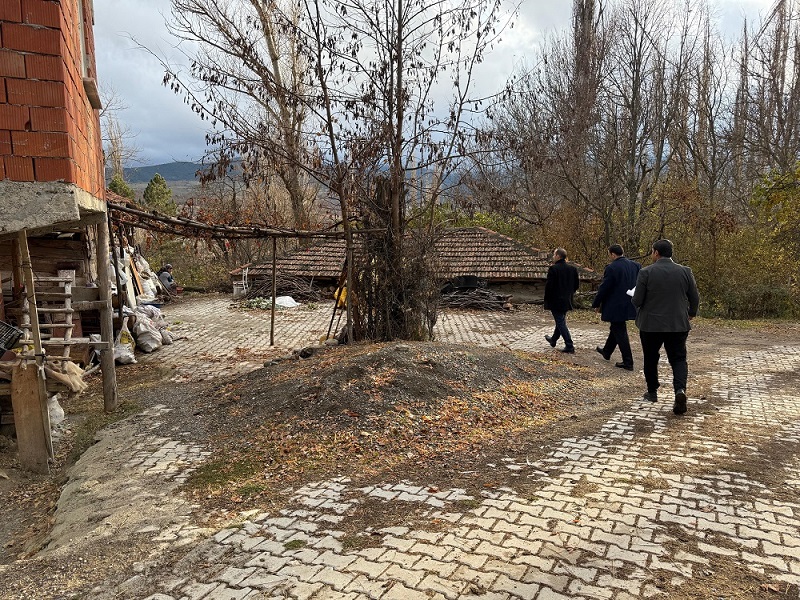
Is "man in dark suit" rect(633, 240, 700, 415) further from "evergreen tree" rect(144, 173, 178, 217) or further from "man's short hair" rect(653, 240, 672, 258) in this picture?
"evergreen tree" rect(144, 173, 178, 217)

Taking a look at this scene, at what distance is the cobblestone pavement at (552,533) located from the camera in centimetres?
294

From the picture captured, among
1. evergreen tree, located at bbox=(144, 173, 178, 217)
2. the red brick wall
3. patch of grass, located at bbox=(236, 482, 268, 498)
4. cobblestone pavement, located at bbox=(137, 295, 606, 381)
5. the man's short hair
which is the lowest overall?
cobblestone pavement, located at bbox=(137, 295, 606, 381)

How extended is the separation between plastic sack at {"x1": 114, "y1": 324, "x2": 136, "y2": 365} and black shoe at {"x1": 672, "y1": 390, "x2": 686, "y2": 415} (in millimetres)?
9551

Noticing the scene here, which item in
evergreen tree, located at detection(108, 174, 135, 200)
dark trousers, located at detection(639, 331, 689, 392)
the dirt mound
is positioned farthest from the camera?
evergreen tree, located at detection(108, 174, 135, 200)

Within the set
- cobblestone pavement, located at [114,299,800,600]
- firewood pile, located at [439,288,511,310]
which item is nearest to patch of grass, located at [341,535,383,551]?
cobblestone pavement, located at [114,299,800,600]

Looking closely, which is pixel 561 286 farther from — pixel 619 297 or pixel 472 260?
pixel 472 260

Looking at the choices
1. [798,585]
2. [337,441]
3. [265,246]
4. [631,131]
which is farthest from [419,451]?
[265,246]

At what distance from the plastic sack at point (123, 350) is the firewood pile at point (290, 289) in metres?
9.49

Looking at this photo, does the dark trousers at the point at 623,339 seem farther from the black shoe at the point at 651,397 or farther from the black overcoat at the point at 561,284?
the black shoe at the point at 651,397

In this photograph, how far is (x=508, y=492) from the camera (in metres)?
4.11

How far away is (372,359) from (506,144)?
475 cm

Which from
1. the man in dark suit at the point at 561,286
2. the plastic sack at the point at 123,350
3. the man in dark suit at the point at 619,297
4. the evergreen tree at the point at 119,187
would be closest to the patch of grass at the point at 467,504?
the man in dark suit at the point at 619,297

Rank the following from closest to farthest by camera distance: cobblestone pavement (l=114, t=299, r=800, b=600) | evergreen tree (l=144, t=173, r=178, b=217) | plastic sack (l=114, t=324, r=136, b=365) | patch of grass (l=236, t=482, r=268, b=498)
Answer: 1. cobblestone pavement (l=114, t=299, r=800, b=600)
2. patch of grass (l=236, t=482, r=268, b=498)
3. plastic sack (l=114, t=324, r=136, b=365)
4. evergreen tree (l=144, t=173, r=178, b=217)

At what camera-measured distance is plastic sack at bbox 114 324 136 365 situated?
10.9 metres
